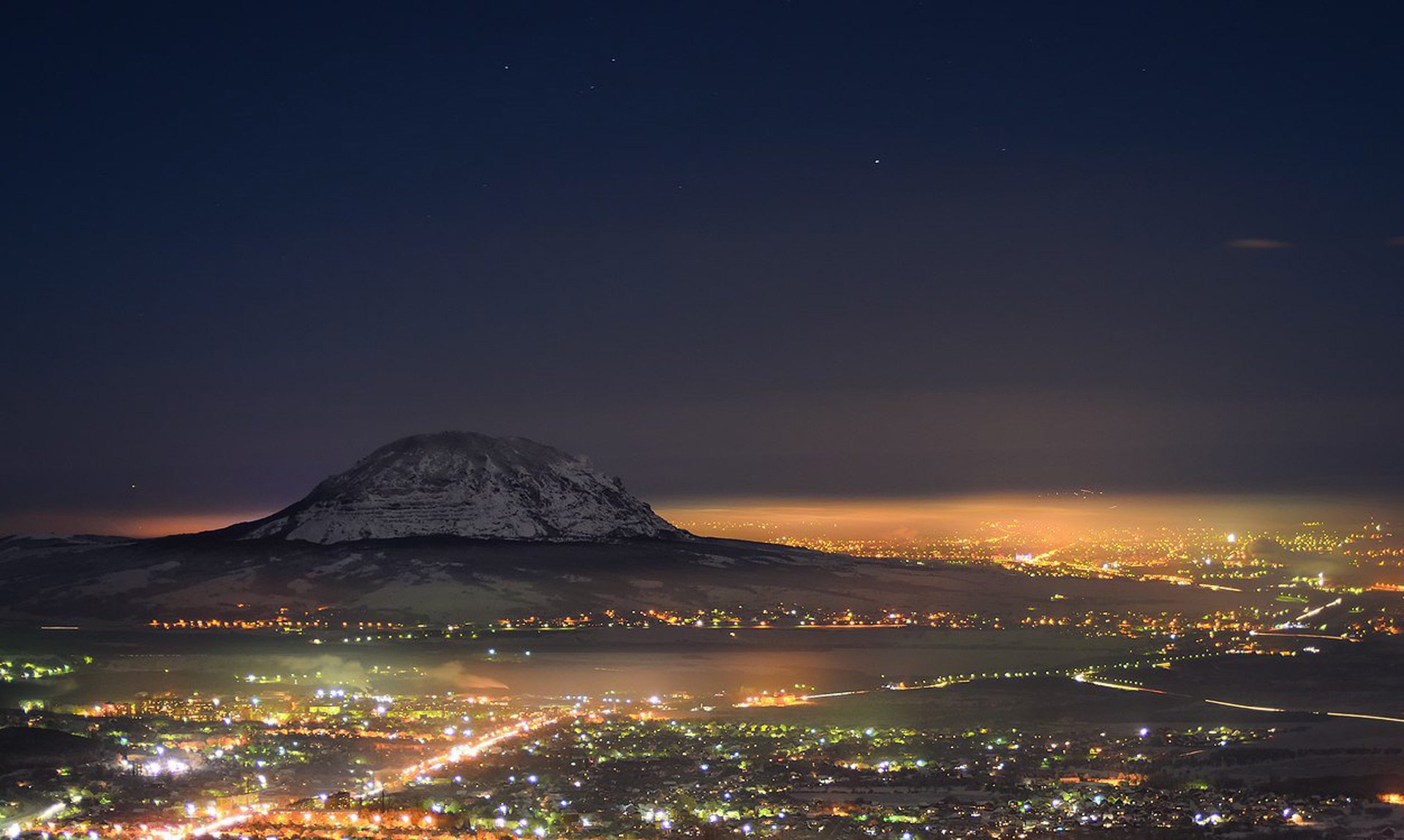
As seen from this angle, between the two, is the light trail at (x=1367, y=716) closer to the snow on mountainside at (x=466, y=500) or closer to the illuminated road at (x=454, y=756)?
the illuminated road at (x=454, y=756)

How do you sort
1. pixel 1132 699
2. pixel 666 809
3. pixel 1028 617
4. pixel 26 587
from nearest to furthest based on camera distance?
1. pixel 666 809
2. pixel 1132 699
3. pixel 1028 617
4. pixel 26 587

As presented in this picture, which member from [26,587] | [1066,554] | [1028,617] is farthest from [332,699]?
[1066,554]

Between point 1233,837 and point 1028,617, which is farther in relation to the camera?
point 1028,617

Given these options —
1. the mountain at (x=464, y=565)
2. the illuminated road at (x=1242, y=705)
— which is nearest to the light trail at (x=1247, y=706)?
the illuminated road at (x=1242, y=705)

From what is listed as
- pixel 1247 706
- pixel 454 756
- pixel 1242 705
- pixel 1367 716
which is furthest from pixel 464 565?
pixel 1367 716

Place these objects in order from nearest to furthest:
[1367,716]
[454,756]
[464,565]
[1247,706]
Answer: [454,756]
[1367,716]
[1247,706]
[464,565]

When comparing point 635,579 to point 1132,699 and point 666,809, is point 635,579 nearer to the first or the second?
point 1132,699

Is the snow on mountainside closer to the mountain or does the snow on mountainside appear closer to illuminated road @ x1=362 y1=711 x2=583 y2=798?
the mountain

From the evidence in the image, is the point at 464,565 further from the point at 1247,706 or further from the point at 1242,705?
the point at 1247,706
